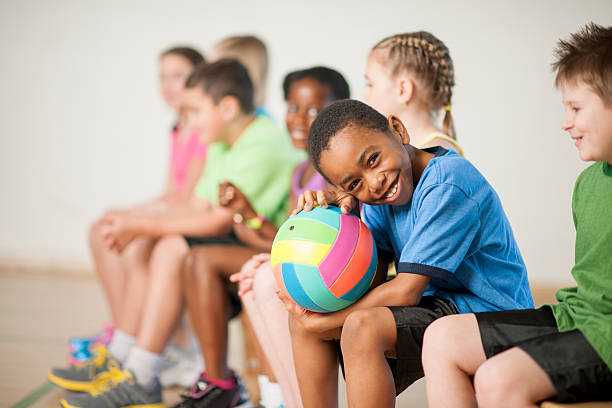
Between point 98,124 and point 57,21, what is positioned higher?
point 57,21

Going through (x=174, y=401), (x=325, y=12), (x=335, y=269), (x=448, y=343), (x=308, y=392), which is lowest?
(x=174, y=401)

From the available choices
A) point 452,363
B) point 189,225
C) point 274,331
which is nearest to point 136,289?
point 189,225

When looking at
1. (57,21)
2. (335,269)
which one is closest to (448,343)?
(335,269)

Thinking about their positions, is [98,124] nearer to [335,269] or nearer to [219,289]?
[219,289]

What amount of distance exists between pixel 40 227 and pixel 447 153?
3.89m

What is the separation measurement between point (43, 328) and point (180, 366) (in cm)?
99

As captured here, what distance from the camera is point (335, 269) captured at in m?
1.42

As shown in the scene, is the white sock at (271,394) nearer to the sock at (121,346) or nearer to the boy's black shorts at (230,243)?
the boy's black shorts at (230,243)

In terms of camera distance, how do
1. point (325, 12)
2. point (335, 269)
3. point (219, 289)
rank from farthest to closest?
point (325, 12) → point (219, 289) → point (335, 269)

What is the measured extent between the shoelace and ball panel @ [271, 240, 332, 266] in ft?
3.29

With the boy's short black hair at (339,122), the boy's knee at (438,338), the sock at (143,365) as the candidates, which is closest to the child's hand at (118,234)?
the sock at (143,365)

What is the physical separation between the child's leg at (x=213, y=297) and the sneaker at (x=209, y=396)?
0.13 feet

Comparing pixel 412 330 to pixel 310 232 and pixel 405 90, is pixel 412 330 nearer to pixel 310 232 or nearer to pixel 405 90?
pixel 310 232

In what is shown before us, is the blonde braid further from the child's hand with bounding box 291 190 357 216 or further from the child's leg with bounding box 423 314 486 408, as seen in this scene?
the child's leg with bounding box 423 314 486 408
